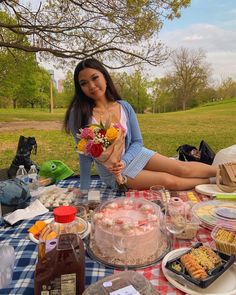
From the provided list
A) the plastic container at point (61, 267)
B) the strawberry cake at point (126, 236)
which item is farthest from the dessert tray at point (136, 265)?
the plastic container at point (61, 267)

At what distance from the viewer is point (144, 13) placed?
448 centimetres

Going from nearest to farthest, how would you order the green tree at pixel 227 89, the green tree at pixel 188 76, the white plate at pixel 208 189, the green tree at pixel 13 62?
the white plate at pixel 208 189, the green tree at pixel 13 62, the green tree at pixel 188 76, the green tree at pixel 227 89

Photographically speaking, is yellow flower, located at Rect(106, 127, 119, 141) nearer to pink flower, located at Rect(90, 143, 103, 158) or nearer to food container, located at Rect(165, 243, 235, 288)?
pink flower, located at Rect(90, 143, 103, 158)

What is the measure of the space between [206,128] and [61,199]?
8.13 metres

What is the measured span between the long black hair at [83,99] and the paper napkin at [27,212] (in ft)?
2.45

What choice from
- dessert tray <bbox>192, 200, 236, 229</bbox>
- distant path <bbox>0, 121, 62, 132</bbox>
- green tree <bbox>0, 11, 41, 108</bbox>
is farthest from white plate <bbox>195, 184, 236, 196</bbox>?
distant path <bbox>0, 121, 62, 132</bbox>

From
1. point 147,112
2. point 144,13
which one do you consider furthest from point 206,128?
point 144,13

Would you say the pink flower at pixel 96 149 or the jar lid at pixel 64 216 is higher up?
the pink flower at pixel 96 149

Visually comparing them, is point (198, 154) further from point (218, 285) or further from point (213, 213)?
point (218, 285)

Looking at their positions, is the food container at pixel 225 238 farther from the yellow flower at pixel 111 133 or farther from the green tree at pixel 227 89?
the green tree at pixel 227 89

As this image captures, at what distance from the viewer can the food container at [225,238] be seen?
1102mm

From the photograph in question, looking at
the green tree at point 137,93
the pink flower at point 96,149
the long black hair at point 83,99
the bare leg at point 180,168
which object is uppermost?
Result: the green tree at point 137,93

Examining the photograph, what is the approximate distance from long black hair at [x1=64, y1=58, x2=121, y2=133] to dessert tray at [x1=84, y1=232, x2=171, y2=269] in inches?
45.9

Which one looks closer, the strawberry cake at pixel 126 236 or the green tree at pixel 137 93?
the strawberry cake at pixel 126 236
